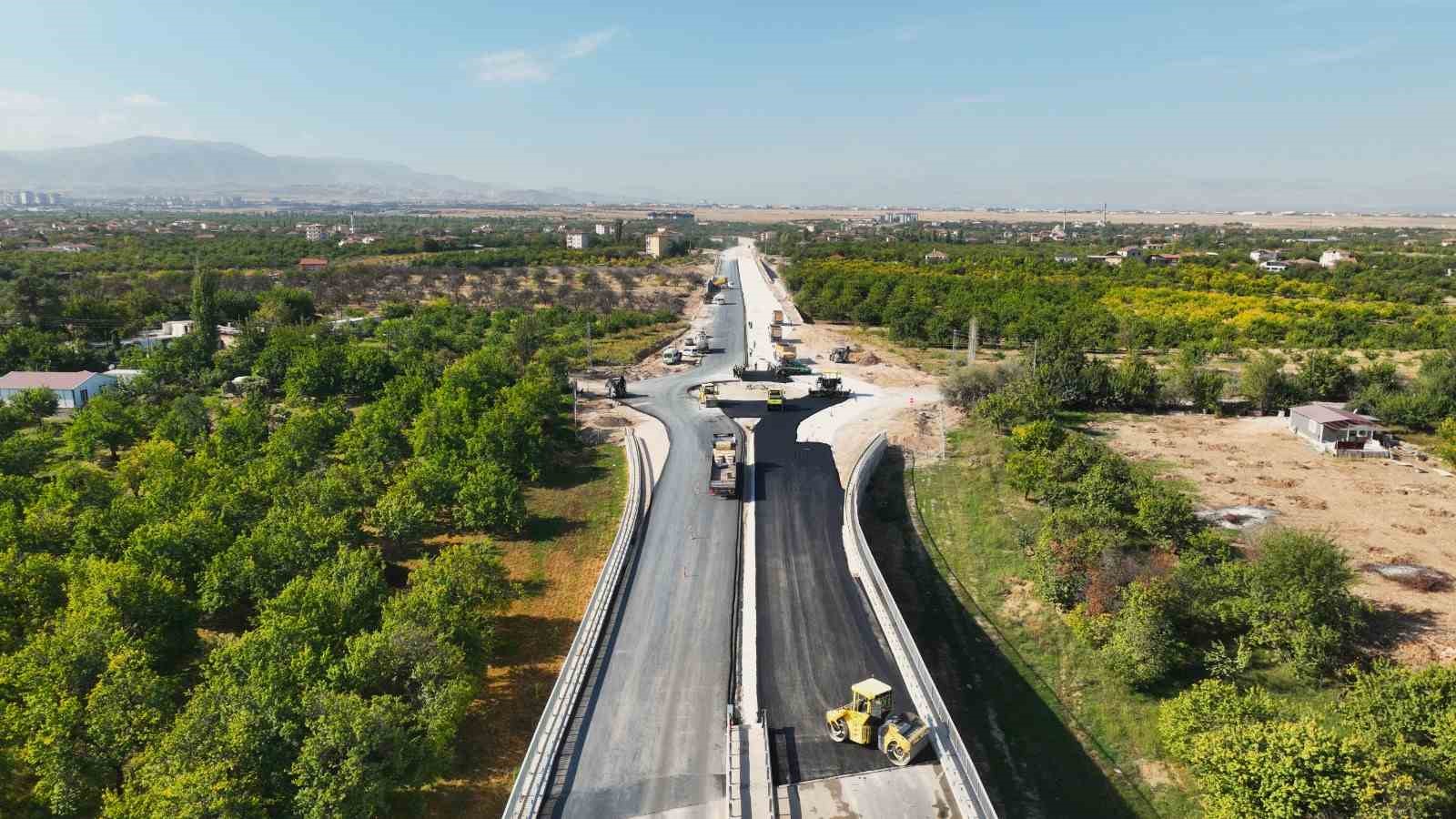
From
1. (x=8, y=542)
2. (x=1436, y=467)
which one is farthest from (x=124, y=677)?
(x=1436, y=467)

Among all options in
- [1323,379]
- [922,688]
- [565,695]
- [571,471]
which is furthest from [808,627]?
[1323,379]

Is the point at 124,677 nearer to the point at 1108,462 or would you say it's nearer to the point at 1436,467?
the point at 1108,462

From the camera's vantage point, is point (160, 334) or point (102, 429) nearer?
point (102, 429)

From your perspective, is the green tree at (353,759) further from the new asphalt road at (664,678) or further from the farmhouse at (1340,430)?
the farmhouse at (1340,430)

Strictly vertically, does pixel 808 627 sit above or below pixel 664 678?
above

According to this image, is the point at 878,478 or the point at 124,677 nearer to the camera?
the point at 124,677

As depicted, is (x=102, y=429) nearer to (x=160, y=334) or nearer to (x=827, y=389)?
(x=160, y=334)

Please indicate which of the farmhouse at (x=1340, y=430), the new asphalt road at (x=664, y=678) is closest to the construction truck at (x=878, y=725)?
the new asphalt road at (x=664, y=678)
